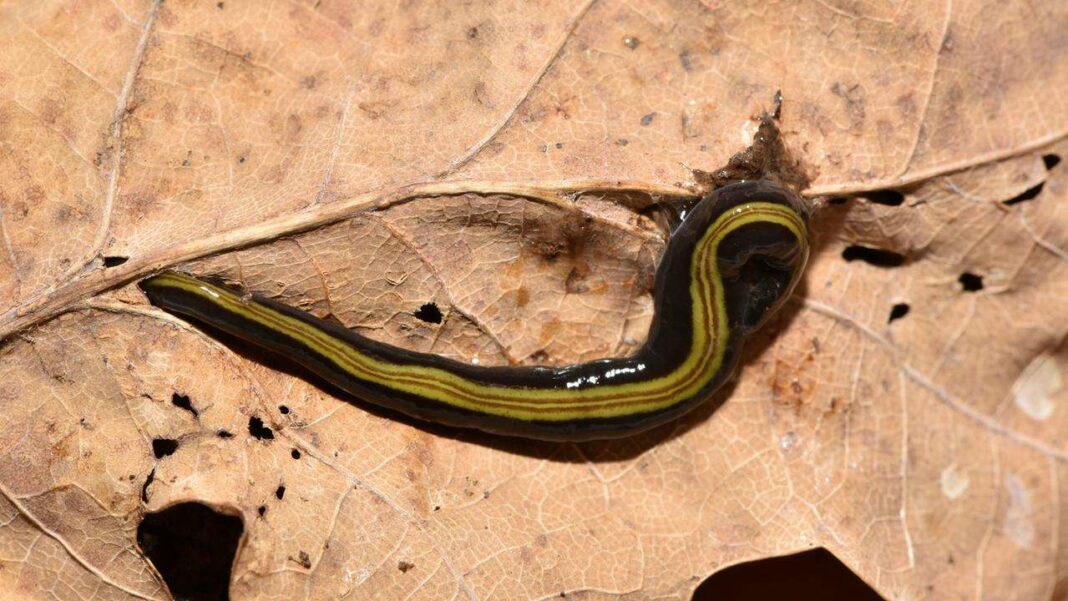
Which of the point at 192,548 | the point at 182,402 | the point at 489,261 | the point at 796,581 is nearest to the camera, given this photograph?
the point at 182,402

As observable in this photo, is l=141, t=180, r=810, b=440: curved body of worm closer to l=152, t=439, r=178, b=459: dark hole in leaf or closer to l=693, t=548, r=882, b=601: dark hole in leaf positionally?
l=152, t=439, r=178, b=459: dark hole in leaf

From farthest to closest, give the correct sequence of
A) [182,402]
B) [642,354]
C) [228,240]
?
[642,354] < [182,402] < [228,240]

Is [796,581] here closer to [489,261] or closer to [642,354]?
[642,354]

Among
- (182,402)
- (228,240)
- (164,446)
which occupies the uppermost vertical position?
(228,240)

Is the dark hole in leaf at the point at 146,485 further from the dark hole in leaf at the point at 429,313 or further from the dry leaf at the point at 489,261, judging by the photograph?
the dark hole in leaf at the point at 429,313

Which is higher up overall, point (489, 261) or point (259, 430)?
point (489, 261)

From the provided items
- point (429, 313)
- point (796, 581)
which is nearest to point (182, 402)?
point (429, 313)

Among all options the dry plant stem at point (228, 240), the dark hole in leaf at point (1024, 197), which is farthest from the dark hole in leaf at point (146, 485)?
the dark hole in leaf at point (1024, 197)
